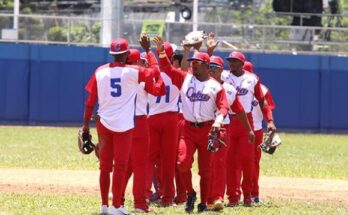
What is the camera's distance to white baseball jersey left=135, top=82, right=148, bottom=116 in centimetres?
1262

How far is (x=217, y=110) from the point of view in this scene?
40.0 ft

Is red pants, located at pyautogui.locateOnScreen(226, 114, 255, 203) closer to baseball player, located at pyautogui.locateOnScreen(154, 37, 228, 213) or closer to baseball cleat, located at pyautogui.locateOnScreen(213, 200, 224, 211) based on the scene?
baseball cleat, located at pyautogui.locateOnScreen(213, 200, 224, 211)

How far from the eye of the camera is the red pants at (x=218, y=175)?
12.7 meters

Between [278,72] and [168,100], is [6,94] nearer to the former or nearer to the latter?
[278,72]

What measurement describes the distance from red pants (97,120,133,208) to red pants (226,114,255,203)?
7.78ft

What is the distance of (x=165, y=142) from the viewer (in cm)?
1311

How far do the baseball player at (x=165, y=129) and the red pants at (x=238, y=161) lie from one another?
3.17 ft

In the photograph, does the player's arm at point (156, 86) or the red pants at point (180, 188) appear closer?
the player's arm at point (156, 86)

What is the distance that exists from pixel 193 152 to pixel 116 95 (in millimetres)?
1297

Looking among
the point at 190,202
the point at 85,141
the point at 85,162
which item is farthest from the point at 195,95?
the point at 85,162

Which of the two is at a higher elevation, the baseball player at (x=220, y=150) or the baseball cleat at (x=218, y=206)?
the baseball player at (x=220, y=150)

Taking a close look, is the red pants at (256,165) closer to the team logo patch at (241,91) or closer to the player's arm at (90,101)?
the team logo patch at (241,91)

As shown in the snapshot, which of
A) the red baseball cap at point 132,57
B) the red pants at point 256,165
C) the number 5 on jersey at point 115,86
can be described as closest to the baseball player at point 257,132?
the red pants at point 256,165

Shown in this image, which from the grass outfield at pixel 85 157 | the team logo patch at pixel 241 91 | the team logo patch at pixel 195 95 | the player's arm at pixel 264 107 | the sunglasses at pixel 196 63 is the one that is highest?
Result: the sunglasses at pixel 196 63
